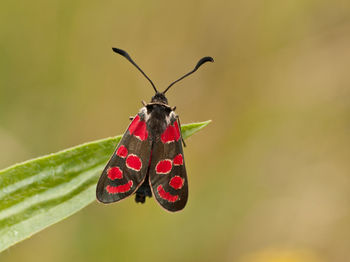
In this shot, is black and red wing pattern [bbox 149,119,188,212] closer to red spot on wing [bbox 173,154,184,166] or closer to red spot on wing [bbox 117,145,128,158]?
red spot on wing [bbox 173,154,184,166]

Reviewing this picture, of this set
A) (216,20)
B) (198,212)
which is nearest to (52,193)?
(198,212)

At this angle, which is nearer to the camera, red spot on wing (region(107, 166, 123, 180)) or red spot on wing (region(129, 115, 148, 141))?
red spot on wing (region(107, 166, 123, 180))

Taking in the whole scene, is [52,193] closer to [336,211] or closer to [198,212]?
[198,212]

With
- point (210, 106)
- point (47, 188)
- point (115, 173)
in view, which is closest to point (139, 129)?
point (115, 173)

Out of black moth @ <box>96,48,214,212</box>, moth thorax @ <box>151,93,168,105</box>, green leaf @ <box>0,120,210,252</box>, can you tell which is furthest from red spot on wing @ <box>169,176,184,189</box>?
green leaf @ <box>0,120,210,252</box>

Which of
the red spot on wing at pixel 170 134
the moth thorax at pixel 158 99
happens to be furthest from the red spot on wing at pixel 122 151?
the moth thorax at pixel 158 99

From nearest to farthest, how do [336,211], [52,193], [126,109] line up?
[52,193] → [336,211] → [126,109]

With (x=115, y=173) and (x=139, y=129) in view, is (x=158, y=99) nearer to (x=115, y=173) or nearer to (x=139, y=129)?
(x=139, y=129)
